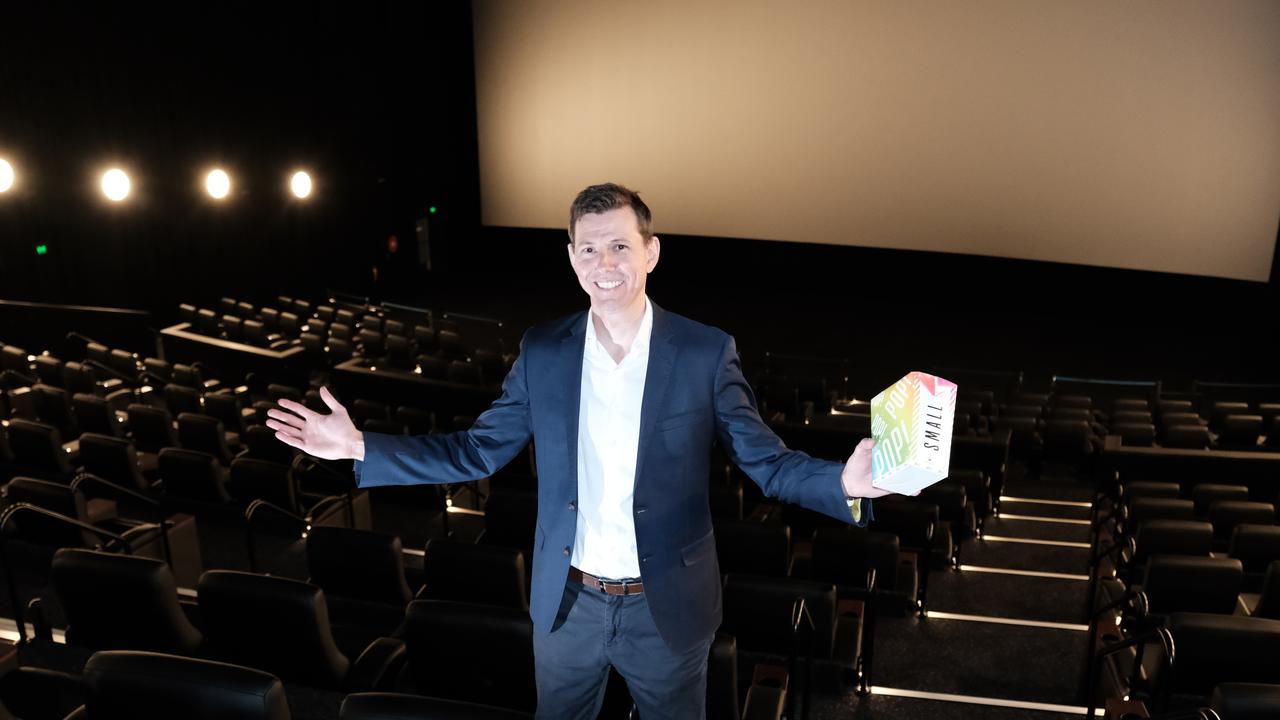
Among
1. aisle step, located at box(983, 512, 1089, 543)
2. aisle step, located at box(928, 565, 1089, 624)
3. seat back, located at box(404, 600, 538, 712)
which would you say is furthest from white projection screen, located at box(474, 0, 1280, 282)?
seat back, located at box(404, 600, 538, 712)

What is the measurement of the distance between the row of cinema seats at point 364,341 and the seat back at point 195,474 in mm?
3616

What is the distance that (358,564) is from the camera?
13.4 feet

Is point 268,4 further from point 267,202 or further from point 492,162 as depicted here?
point 492,162

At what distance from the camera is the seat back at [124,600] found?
3471mm

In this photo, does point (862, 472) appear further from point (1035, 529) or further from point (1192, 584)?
point (1035, 529)

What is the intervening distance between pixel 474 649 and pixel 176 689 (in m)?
0.94

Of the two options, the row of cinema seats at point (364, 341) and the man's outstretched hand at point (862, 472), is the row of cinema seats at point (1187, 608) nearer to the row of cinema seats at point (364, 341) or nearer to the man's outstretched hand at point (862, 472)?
the man's outstretched hand at point (862, 472)

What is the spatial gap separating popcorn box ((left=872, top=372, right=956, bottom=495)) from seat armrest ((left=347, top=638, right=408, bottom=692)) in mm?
2340

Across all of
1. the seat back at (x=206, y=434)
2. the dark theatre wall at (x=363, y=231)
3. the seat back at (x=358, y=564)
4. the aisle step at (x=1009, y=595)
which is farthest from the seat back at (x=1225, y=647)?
the dark theatre wall at (x=363, y=231)

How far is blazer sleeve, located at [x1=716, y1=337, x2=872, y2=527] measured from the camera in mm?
2086

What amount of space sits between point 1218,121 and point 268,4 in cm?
1497

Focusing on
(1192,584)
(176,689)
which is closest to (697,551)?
(176,689)

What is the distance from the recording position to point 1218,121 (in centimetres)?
1407

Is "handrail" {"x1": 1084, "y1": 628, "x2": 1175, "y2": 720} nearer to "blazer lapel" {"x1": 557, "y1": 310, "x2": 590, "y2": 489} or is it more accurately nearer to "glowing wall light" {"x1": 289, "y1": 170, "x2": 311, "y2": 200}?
"blazer lapel" {"x1": 557, "y1": 310, "x2": 590, "y2": 489}
